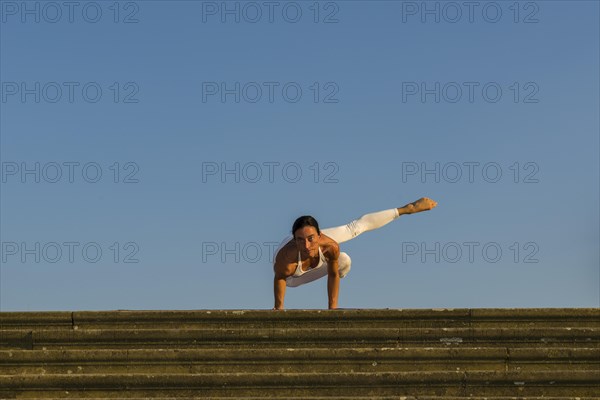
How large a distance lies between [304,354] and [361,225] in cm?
483

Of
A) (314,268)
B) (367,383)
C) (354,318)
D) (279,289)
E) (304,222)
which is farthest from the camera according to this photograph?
(314,268)

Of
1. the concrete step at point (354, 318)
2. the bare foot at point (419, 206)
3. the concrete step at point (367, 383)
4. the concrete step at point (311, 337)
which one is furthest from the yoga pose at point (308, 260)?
the concrete step at point (367, 383)

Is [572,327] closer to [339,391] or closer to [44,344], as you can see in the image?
[339,391]

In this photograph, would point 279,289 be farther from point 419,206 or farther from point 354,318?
point 419,206

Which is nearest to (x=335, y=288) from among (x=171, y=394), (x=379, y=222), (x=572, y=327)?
(x=379, y=222)

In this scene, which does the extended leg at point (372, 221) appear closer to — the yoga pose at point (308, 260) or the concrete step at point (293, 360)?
the yoga pose at point (308, 260)

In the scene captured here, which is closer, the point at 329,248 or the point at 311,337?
the point at 311,337

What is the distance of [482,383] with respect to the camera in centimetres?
634

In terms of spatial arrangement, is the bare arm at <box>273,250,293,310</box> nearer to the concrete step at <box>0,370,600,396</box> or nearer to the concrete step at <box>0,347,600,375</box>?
the concrete step at <box>0,347,600,375</box>

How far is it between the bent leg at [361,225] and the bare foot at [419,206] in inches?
4.1

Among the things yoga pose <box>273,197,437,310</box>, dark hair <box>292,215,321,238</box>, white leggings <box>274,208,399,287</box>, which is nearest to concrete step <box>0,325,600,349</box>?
yoga pose <box>273,197,437,310</box>

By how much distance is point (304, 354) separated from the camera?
6641 mm

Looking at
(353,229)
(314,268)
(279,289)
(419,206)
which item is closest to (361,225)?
(353,229)

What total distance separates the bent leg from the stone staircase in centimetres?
380
